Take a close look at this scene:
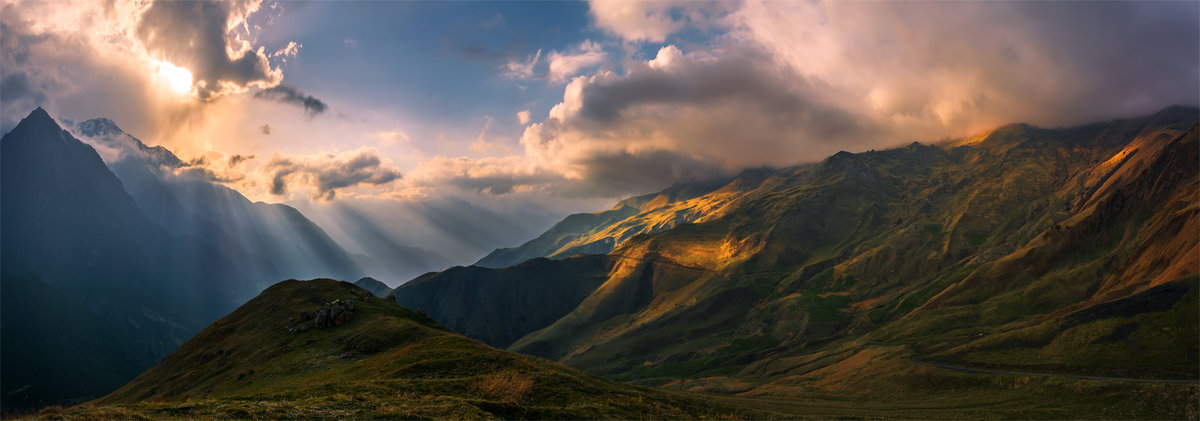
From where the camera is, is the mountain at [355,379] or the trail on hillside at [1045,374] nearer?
the mountain at [355,379]

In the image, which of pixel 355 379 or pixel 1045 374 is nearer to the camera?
pixel 355 379

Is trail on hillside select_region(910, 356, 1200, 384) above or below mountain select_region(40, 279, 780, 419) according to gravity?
below

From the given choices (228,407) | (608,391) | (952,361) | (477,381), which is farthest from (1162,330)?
(228,407)

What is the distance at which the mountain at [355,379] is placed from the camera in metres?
32.4

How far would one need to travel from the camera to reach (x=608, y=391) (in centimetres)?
5125

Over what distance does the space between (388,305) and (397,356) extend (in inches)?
1815

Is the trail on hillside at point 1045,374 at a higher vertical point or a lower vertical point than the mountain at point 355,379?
lower

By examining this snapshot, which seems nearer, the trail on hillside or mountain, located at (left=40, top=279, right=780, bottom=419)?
mountain, located at (left=40, top=279, right=780, bottom=419)

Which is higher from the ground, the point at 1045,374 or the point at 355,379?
the point at 355,379

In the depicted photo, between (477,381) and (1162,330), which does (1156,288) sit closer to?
(1162,330)

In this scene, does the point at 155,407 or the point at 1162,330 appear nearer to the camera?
the point at 155,407

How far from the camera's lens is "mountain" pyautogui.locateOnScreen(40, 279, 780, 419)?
32438 mm

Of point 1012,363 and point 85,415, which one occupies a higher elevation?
point 85,415

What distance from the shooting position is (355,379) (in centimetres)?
5366
